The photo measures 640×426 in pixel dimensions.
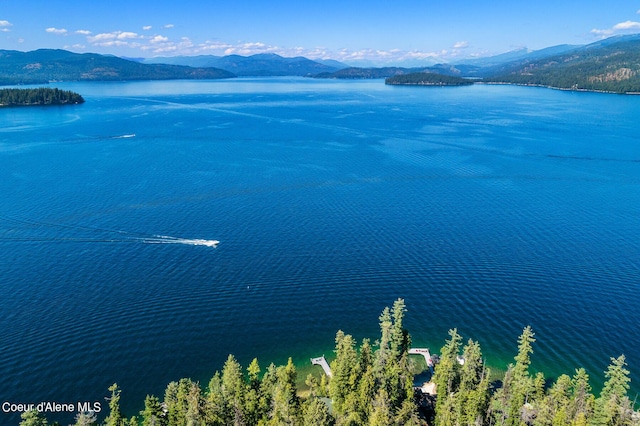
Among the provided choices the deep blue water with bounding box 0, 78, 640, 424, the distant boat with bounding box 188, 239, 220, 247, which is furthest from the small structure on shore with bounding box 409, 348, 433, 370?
the distant boat with bounding box 188, 239, 220, 247

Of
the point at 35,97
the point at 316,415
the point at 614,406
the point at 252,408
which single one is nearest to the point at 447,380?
the point at 614,406

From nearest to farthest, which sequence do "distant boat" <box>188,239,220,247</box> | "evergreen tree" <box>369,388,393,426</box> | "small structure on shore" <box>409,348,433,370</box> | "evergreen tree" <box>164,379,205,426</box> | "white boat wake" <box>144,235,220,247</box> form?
"evergreen tree" <box>164,379,205,426</box>, "evergreen tree" <box>369,388,393,426</box>, "small structure on shore" <box>409,348,433,370</box>, "distant boat" <box>188,239,220,247</box>, "white boat wake" <box>144,235,220,247</box>

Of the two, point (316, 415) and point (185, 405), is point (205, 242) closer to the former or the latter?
point (185, 405)


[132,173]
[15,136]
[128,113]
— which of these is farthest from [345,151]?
[128,113]

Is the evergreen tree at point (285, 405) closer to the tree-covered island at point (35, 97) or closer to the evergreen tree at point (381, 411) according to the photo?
the evergreen tree at point (381, 411)

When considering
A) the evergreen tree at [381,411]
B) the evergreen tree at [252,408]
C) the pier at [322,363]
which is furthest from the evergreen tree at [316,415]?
the pier at [322,363]

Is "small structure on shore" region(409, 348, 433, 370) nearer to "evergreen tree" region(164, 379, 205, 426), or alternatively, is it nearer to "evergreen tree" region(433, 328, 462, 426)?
"evergreen tree" region(433, 328, 462, 426)
